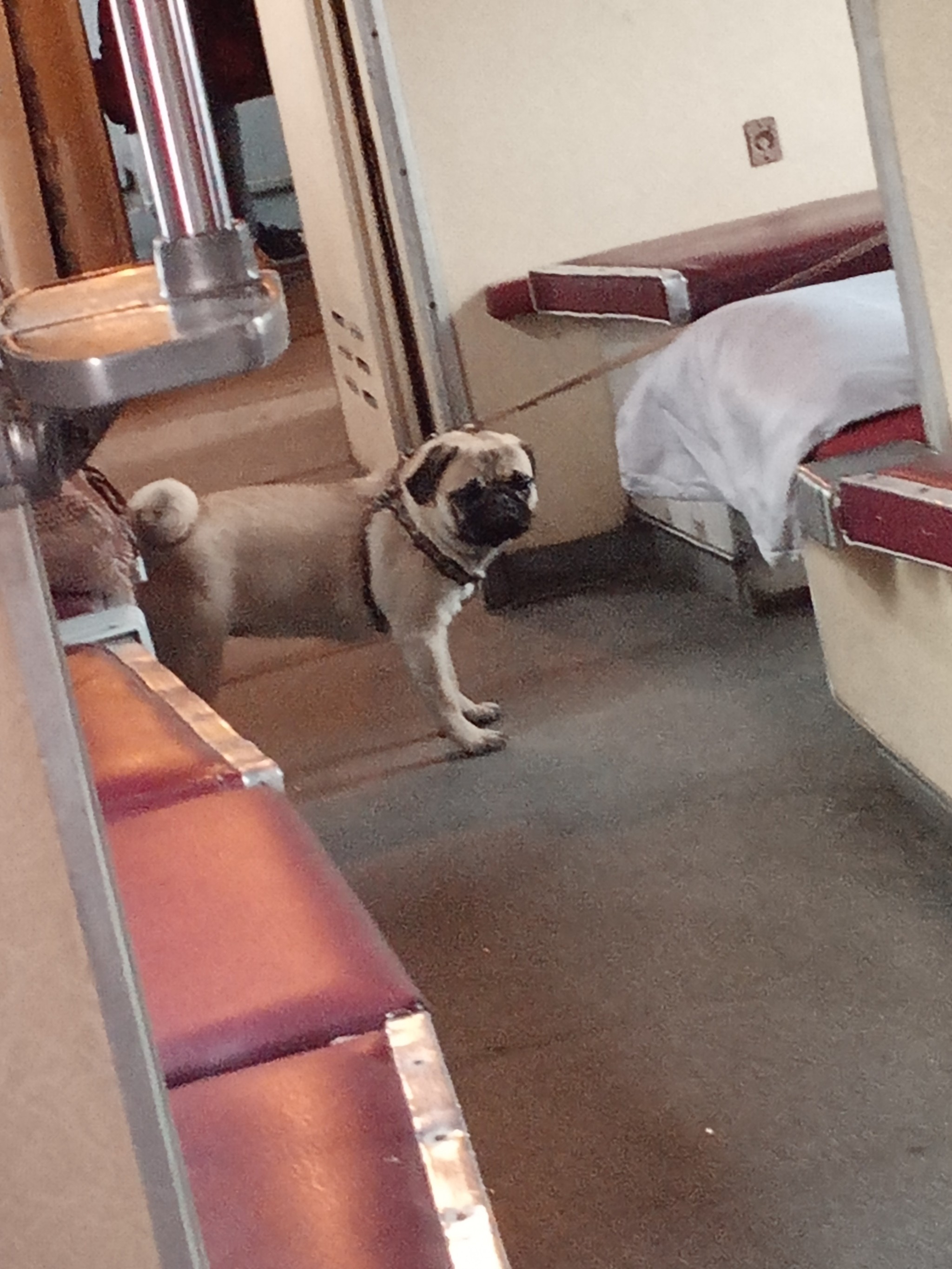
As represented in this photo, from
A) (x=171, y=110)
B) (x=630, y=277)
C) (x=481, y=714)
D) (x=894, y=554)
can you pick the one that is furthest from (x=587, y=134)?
(x=171, y=110)

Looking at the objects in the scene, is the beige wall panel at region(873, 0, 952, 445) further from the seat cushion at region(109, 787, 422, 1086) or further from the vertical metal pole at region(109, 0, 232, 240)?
the vertical metal pole at region(109, 0, 232, 240)

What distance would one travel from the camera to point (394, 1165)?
0.84 m

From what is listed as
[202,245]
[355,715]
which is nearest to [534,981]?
[355,715]

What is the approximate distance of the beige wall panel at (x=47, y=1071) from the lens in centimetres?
49

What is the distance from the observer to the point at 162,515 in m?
2.26

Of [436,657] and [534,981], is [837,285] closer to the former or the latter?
[436,657]

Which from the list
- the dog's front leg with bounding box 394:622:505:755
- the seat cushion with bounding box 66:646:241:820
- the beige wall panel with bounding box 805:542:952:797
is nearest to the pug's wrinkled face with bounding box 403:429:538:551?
the dog's front leg with bounding box 394:622:505:755

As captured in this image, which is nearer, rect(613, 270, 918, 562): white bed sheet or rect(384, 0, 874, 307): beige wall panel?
rect(613, 270, 918, 562): white bed sheet

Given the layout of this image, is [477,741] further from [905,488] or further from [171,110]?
[171,110]

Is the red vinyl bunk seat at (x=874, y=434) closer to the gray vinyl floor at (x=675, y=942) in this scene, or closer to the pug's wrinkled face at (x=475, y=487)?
the gray vinyl floor at (x=675, y=942)

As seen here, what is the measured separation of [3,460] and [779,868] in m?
1.48

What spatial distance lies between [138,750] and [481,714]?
1084mm

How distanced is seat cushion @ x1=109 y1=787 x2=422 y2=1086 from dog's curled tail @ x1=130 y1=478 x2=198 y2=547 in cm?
102

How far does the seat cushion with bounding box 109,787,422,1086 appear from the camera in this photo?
3.18ft
